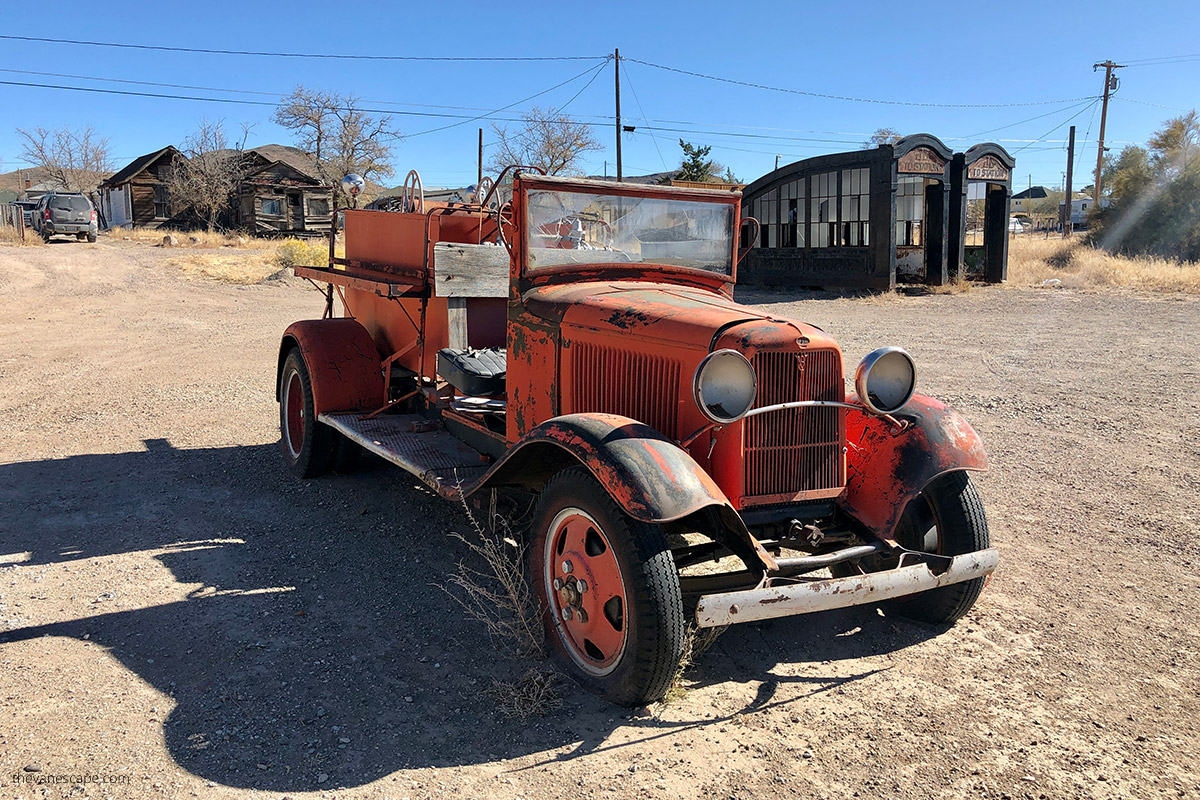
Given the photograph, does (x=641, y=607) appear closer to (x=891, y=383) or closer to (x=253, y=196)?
(x=891, y=383)

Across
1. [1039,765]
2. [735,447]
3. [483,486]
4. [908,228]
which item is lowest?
[1039,765]

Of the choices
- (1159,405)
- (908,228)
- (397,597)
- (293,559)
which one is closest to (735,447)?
(397,597)

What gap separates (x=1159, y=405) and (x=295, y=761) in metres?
8.56

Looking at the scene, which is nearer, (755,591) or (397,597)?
(755,591)

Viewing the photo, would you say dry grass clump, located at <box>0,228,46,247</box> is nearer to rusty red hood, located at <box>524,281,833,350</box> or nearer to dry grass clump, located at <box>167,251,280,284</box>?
dry grass clump, located at <box>167,251,280,284</box>

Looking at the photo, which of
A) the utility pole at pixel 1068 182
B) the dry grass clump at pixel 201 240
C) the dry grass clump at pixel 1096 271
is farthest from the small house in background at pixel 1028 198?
the dry grass clump at pixel 201 240

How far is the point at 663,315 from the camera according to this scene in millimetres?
3953

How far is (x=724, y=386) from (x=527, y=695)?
1.43 metres

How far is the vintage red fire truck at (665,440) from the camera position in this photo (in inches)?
131

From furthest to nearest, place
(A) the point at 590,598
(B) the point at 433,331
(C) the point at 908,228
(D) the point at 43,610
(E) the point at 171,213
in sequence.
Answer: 1. (E) the point at 171,213
2. (C) the point at 908,228
3. (B) the point at 433,331
4. (D) the point at 43,610
5. (A) the point at 590,598

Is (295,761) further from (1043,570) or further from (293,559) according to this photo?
(1043,570)

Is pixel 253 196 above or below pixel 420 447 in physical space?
above

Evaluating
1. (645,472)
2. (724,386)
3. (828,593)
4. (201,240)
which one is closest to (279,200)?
(201,240)

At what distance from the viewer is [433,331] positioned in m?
5.91
